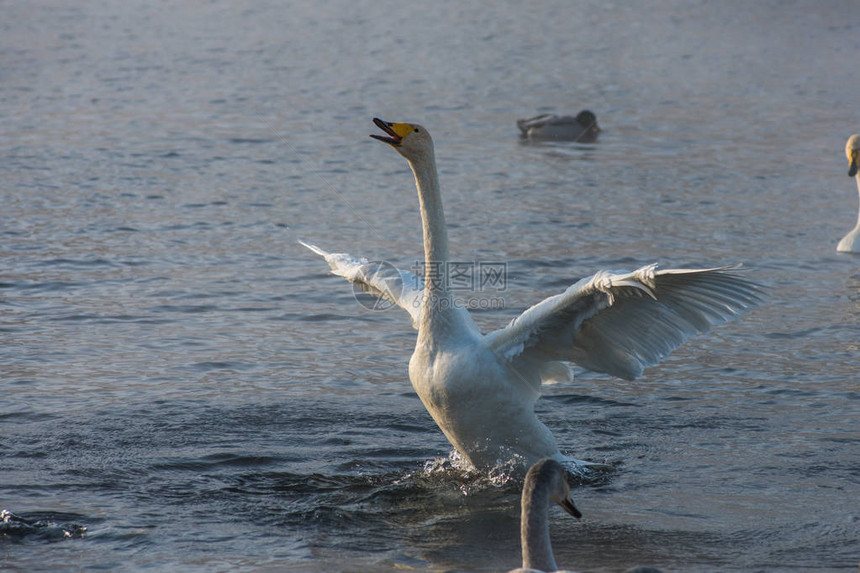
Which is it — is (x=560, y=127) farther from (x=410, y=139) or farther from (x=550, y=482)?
(x=550, y=482)

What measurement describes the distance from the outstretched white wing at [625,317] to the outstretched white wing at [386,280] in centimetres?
153

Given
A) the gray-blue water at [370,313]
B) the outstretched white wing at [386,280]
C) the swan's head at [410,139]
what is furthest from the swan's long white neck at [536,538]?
the outstretched white wing at [386,280]

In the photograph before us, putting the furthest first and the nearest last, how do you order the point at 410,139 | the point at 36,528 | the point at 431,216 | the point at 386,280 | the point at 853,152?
1. the point at 853,152
2. the point at 386,280
3. the point at 431,216
4. the point at 410,139
5. the point at 36,528

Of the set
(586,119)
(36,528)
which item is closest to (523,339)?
(36,528)

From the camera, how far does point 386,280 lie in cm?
890

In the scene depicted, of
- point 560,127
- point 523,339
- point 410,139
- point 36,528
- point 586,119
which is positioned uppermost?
point 586,119

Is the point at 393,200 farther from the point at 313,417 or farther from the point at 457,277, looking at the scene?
the point at 313,417

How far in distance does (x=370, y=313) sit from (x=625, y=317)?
487cm

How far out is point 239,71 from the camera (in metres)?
27.8

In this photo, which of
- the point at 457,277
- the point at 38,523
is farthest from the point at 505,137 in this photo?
the point at 38,523

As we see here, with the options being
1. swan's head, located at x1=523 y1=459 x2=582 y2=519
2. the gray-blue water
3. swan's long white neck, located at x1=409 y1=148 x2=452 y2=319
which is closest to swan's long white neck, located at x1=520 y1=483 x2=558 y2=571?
swan's head, located at x1=523 y1=459 x2=582 y2=519

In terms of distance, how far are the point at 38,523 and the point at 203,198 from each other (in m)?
9.50

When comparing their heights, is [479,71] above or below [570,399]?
above

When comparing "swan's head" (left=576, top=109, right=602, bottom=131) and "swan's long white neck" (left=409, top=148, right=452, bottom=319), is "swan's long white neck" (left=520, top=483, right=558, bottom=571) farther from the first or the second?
"swan's head" (left=576, top=109, right=602, bottom=131)
